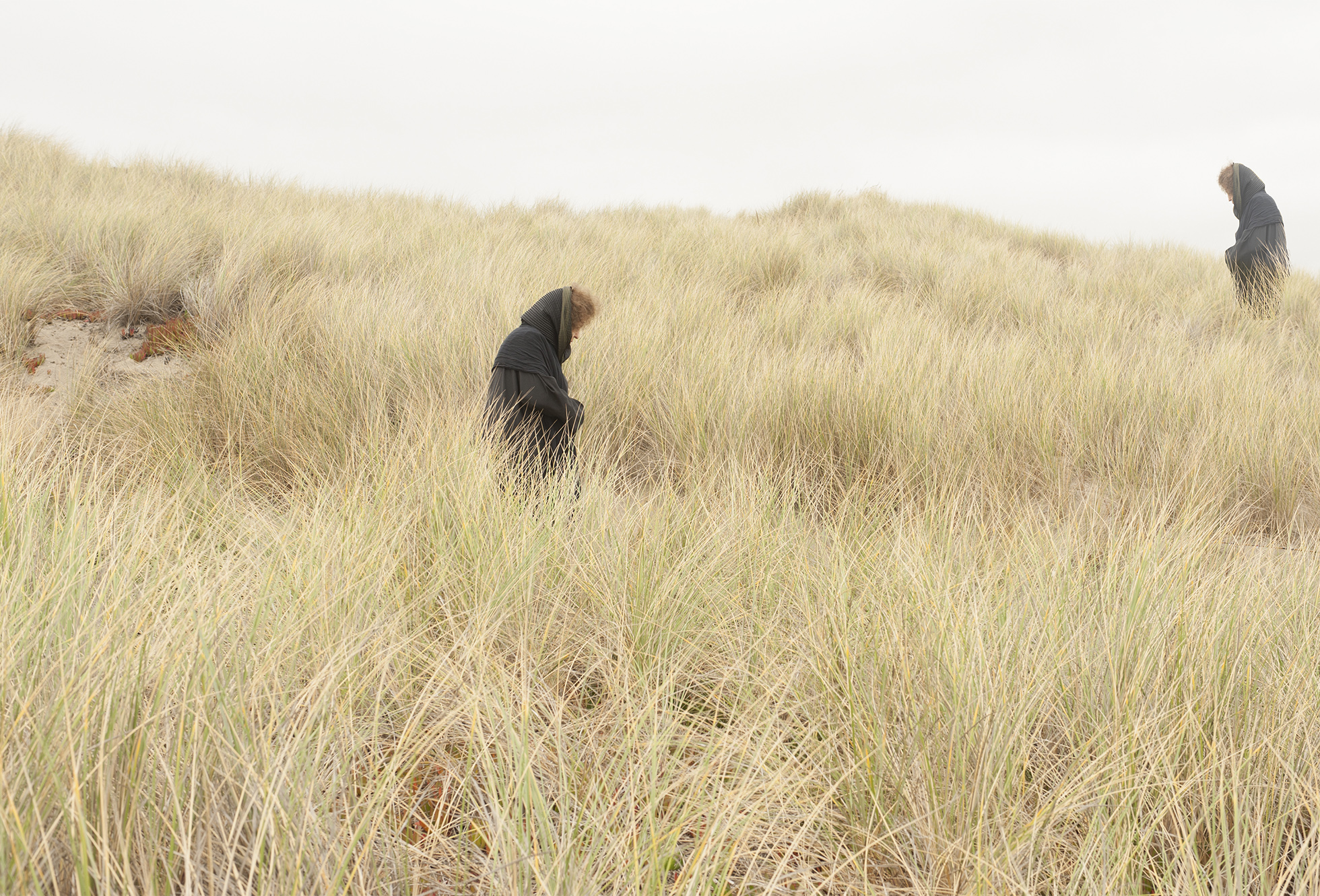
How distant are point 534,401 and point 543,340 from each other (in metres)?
0.37

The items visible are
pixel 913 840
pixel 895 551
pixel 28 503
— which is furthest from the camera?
pixel 895 551

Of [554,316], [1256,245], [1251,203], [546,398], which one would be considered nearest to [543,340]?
[554,316]

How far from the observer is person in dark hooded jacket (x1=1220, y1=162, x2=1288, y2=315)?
7.16m

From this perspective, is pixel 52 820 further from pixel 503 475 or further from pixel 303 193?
pixel 303 193

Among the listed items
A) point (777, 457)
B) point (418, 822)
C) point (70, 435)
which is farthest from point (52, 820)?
point (70, 435)

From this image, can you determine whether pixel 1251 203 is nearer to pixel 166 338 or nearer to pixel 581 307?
pixel 581 307

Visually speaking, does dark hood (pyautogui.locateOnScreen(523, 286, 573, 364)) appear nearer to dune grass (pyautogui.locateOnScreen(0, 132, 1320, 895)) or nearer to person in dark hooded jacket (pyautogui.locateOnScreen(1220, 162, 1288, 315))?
dune grass (pyautogui.locateOnScreen(0, 132, 1320, 895))

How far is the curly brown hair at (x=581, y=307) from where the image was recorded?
12.3 ft

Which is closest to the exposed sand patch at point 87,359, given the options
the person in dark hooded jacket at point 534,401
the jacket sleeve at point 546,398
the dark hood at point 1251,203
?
the person in dark hooded jacket at point 534,401

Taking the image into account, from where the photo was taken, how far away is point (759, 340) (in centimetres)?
552

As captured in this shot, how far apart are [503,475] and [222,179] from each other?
11.1 metres

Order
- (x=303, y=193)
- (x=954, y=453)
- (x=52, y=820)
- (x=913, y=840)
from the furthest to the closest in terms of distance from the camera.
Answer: (x=303, y=193) < (x=954, y=453) < (x=913, y=840) < (x=52, y=820)

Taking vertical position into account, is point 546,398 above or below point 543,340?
below

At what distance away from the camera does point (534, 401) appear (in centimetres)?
333
